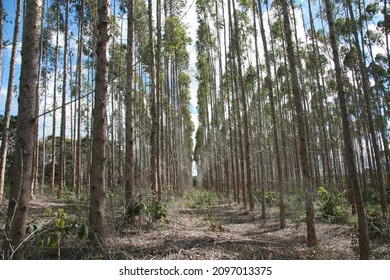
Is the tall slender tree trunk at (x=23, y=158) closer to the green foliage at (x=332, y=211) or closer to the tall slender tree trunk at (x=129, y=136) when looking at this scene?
the tall slender tree trunk at (x=129, y=136)

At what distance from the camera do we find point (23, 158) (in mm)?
2854

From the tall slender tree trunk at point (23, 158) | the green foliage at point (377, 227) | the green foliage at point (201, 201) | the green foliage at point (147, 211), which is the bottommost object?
the green foliage at point (377, 227)

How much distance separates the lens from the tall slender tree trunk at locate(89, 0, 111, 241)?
4.18m

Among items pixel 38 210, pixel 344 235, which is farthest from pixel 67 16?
pixel 344 235

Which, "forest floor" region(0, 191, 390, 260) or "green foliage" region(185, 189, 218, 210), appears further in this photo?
"green foliage" region(185, 189, 218, 210)

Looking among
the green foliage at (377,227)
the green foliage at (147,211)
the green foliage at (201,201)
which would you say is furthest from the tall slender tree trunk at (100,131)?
the green foliage at (201,201)

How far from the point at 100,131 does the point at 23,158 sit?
151 cm

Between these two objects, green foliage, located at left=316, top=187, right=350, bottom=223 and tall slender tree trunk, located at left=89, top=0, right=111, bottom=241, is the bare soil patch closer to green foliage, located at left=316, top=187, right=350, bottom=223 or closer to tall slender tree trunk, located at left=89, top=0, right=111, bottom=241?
tall slender tree trunk, located at left=89, top=0, right=111, bottom=241

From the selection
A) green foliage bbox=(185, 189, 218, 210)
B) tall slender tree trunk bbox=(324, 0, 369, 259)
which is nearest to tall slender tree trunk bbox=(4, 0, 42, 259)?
tall slender tree trunk bbox=(324, 0, 369, 259)

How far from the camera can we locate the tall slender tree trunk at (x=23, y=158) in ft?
9.27

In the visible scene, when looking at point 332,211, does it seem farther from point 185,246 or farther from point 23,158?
point 23,158

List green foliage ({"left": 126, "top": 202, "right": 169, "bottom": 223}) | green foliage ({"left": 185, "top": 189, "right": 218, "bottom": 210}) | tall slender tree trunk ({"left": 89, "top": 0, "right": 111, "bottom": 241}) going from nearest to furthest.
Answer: tall slender tree trunk ({"left": 89, "top": 0, "right": 111, "bottom": 241}) → green foliage ({"left": 126, "top": 202, "right": 169, "bottom": 223}) → green foliage ({"left": 185, "top": 189, "right": 218, "bottom": 210})

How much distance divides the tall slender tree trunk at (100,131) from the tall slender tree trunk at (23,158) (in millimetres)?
1254

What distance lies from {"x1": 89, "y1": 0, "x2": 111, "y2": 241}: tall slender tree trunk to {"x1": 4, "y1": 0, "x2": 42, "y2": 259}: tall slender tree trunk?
1.25 metres
